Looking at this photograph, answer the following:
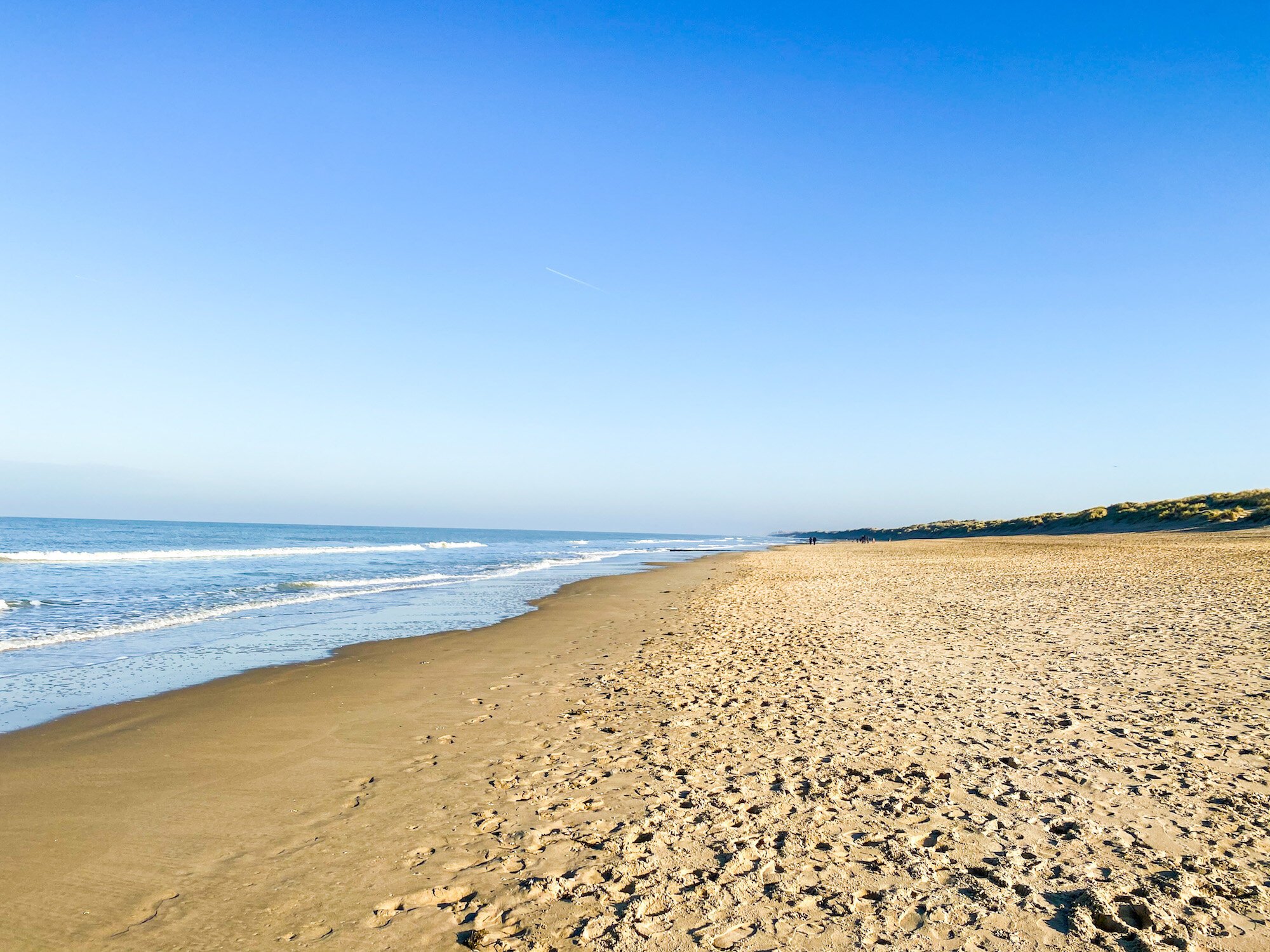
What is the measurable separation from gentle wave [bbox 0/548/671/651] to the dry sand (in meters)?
6.05

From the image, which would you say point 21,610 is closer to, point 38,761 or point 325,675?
point 325,675

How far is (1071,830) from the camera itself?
4887 mm

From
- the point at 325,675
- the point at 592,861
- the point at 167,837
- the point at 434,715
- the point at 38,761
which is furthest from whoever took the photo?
the point at 325,675

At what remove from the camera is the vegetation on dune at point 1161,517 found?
50875 mm

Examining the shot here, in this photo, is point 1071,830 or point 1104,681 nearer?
point 1071,830

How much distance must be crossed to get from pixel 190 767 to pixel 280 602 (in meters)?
15.4

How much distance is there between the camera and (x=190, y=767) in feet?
22.5

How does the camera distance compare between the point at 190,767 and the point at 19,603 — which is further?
the point at 19,603

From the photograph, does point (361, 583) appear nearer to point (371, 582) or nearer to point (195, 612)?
point (371, 582)

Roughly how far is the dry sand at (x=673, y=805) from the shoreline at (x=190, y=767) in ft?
0.12

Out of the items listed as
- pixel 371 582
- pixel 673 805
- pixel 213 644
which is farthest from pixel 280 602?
pixel 673 805

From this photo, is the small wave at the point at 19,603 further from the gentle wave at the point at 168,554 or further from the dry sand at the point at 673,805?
the gentle wave at the point at 168,554

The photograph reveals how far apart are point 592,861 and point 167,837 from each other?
3.32 m

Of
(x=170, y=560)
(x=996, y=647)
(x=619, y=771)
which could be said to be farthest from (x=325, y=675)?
(x=170, y=560)
